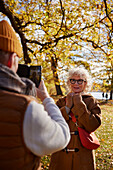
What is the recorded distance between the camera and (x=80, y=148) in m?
2.47

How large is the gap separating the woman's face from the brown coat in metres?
0.35

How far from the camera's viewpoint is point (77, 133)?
8.25 feet

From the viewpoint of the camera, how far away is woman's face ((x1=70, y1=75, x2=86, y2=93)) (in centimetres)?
282

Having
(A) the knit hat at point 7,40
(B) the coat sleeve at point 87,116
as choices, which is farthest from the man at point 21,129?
(B) the coat sleeve at point 87,116

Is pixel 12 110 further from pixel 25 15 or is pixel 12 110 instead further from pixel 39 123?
pixel 25 15

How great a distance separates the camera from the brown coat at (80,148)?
2418 millimetres

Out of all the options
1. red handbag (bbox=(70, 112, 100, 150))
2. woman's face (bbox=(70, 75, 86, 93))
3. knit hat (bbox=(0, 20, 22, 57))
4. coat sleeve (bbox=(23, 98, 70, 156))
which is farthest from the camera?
woman's face (bbox=(70, 75, 86, 93))

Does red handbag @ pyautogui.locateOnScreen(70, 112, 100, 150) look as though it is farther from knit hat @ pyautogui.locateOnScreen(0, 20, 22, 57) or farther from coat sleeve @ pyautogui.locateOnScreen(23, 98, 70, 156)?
knit hat @ pyautogui.locateOnScreen(0, 20, 22, 57)

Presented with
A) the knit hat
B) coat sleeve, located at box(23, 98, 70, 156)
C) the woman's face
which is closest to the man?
coat sleeve, located at box(23, 98, 70, 156)

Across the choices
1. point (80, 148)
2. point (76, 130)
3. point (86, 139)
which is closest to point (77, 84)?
point (76, 130)

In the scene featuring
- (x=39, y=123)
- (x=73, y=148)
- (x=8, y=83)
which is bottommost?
(x=73, y=148)

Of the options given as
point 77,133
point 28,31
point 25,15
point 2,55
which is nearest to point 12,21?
point 25,15

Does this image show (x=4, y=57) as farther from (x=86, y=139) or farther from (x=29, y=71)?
(x=86, y=139)

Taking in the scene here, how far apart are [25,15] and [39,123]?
8238 millimetres
